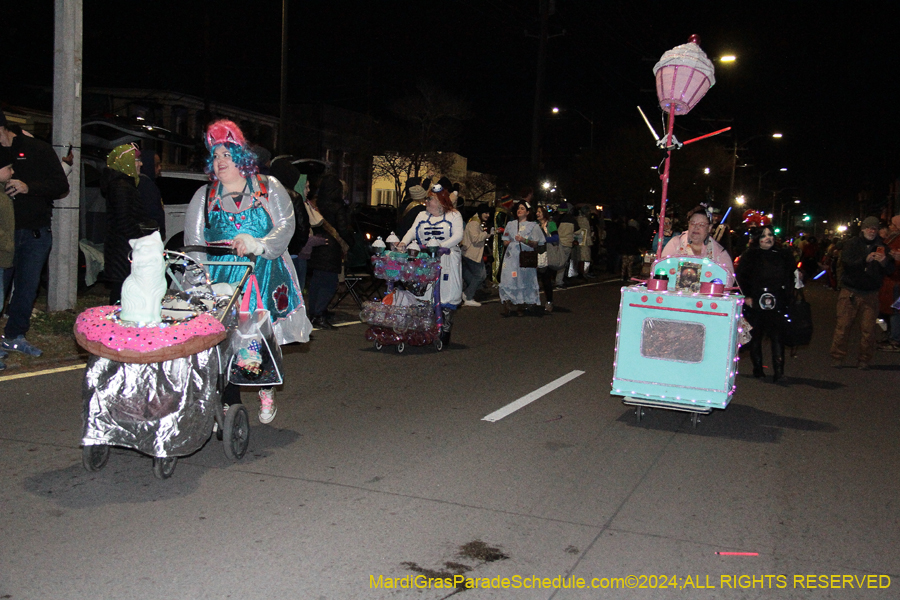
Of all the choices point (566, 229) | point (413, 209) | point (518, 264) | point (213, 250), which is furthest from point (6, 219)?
point (566, 229)

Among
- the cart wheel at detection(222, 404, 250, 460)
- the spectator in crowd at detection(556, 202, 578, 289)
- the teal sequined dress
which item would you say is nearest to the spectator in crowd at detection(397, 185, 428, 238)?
the teal sequined dress

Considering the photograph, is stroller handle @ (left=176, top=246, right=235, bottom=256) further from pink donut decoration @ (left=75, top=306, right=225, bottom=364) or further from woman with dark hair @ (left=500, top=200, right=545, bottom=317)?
woman with dark hair @ (left=500, top=200, right=545, bottom=317)

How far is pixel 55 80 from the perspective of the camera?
10016 mm

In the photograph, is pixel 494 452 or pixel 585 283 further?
pixel 585 283

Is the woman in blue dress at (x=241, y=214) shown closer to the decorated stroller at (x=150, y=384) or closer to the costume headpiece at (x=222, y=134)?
the costume headpiece at (x=222, y=134)

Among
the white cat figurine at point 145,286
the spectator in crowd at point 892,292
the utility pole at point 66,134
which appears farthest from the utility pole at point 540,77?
the white cat figurine at point 145,286

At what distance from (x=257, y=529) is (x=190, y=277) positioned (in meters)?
2.05

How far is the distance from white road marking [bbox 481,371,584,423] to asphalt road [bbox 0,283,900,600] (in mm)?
106

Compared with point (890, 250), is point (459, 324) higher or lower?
lower

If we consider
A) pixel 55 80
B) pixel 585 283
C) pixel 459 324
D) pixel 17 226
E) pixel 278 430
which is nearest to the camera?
pixel 278 430

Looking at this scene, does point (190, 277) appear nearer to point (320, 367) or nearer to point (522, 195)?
point (320, 367)

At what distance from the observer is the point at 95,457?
5027 mm

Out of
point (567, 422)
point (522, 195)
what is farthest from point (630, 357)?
point (522, 195)

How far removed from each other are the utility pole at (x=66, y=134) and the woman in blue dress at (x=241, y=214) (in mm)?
4860
